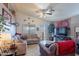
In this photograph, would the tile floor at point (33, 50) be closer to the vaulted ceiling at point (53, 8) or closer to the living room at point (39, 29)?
the living room at point (39, 29)

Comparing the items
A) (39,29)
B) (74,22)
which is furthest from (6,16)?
(74,22)

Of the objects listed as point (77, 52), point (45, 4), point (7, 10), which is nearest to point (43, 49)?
point (77, 52)

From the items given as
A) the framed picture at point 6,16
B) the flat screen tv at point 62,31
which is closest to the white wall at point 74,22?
the flat screen tv at point 62,31

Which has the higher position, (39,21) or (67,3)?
(67,3)

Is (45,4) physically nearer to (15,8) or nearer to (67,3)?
(67,3)

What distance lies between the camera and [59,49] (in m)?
2.04

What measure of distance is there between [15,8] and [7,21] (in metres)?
0.26

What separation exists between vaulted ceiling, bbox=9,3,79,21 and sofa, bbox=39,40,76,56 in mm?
438

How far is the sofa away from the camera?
2.04 metres

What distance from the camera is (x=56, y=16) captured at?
207 cm

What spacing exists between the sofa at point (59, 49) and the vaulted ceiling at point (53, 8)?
0.44 meters

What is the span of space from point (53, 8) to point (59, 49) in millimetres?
713

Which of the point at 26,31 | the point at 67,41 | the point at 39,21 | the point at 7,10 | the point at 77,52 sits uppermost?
the point at 7,10

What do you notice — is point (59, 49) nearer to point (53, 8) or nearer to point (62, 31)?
point (62, 31)
